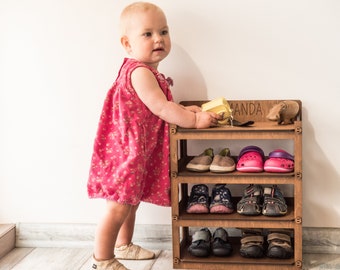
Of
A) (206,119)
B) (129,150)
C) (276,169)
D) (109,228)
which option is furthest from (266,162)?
(109,228)

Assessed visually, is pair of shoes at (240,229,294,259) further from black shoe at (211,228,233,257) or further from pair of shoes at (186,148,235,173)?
pair of shoes at (186,148,235,173)

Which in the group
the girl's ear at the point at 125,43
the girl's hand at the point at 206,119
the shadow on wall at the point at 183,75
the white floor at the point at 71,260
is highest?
the girl's ear at the point at 125,43

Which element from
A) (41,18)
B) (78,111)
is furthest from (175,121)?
(41,18)

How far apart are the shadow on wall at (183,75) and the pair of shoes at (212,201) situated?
351 millimetres

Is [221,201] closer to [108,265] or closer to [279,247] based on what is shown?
[279,247]

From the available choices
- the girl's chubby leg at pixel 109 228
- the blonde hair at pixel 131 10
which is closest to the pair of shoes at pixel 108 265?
the girl's chubby leg at pixel 109 228

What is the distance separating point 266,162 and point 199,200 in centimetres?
28

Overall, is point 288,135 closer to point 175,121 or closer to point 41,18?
point 175,121

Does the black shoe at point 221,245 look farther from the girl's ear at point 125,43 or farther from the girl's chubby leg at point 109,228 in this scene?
the girl's ear at point 125,43

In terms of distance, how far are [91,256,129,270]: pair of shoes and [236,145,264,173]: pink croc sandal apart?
1.72ft

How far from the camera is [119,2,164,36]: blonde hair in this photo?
2055 millimetres

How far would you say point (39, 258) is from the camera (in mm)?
2275

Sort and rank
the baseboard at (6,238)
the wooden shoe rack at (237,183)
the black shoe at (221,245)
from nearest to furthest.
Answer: the wooden shoe rack at (237,183), the black shoe at (221,245), the baseboard at (6,238)

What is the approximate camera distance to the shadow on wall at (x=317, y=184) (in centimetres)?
221
